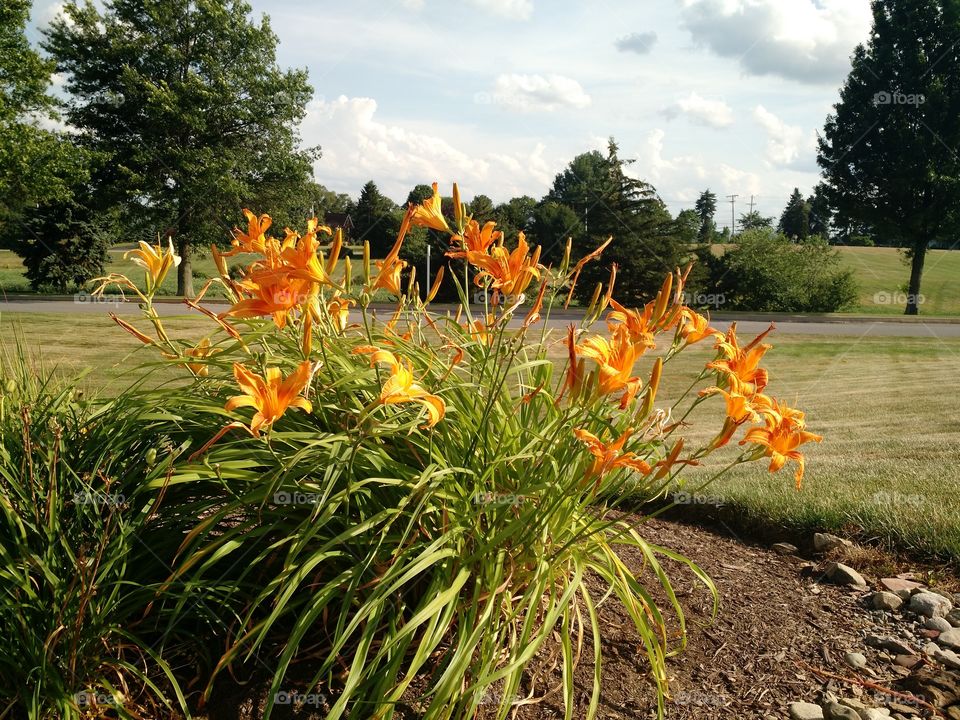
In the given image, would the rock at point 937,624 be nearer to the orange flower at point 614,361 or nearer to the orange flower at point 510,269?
the orange flower at point 614,361

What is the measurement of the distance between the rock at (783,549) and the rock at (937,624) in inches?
28.0

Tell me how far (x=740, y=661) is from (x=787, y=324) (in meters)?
16.0

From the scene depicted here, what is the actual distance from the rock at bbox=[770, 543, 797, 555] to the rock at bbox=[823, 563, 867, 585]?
0.92ft

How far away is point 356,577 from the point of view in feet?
5.94

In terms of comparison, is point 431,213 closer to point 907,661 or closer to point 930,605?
point 907,661

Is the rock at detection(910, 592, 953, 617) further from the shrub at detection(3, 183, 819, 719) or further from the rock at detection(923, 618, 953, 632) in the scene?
the shrub at detection(3, 183, 819, 719)

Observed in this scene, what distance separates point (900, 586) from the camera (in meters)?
3.00

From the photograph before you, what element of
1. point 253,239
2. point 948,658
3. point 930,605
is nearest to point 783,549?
point 930,605

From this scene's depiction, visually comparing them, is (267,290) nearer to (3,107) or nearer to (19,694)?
(19,694)

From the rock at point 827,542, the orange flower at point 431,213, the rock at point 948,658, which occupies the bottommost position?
the rock at point 948,658

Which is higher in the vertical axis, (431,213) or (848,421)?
(431,213)

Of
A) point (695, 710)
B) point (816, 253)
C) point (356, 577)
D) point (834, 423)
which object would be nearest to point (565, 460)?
point (356, 577)

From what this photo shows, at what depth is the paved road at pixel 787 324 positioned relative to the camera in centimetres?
1511

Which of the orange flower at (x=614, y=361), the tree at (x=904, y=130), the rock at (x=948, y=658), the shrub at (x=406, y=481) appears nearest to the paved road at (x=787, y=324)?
the tree at (x=904, y=130)
